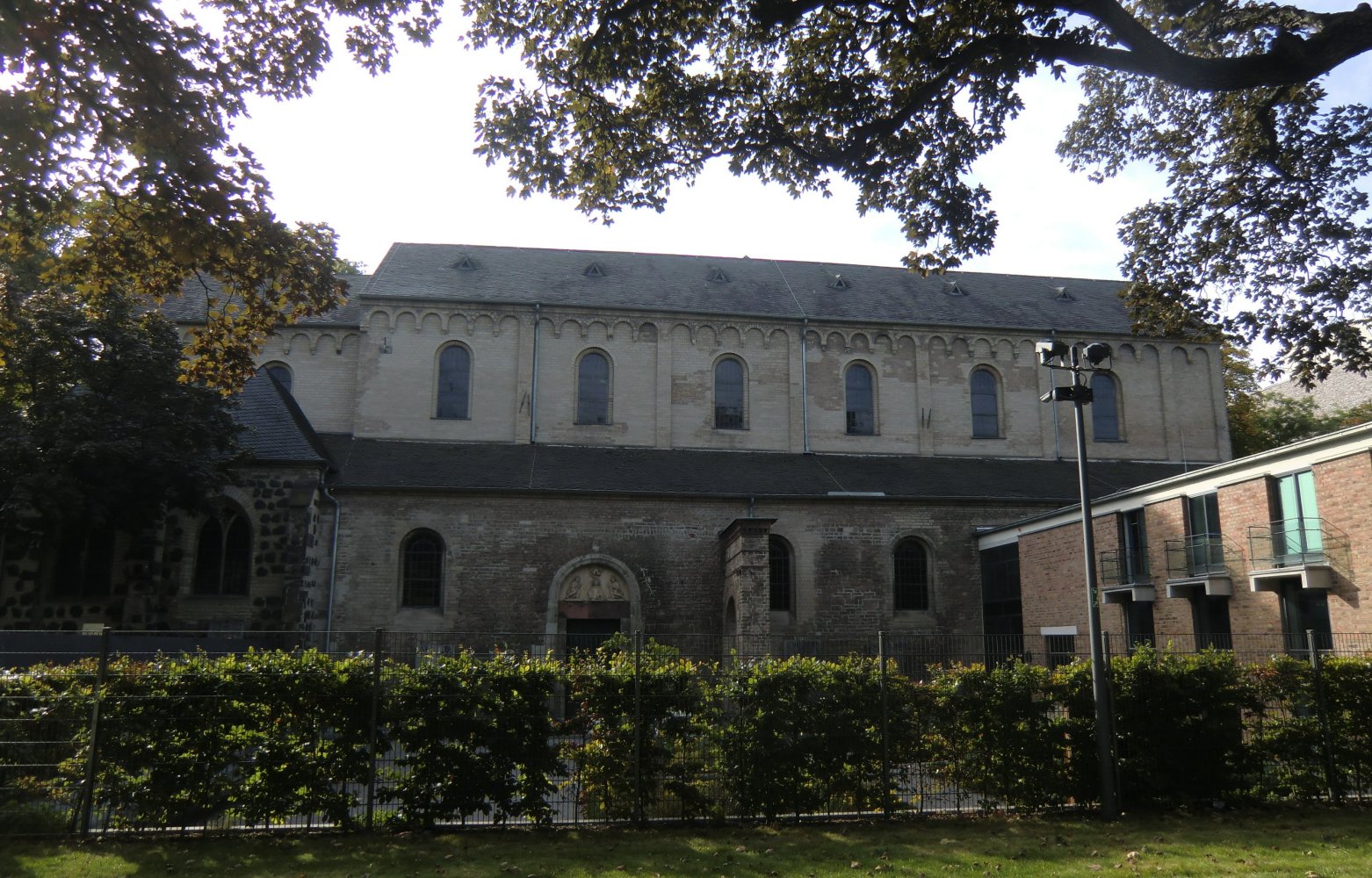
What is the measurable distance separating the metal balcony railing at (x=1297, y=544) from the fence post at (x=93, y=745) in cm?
1819

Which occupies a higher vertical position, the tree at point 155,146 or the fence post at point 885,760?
the tree at point 155,146

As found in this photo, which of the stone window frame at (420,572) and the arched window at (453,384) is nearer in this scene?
the stone window frame at (420,572)

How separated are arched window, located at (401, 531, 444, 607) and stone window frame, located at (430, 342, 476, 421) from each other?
4809 millimetres

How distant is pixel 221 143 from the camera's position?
966 centimetres

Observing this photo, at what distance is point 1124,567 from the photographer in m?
21.8

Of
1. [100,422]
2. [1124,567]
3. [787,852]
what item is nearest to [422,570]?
[100,422]

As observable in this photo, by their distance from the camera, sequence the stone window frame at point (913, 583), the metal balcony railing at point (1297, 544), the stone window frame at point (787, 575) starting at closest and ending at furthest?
the metal balcony railing at point (1297, 544) < the stone window frame at point (787, 575) < the stone window frame at point (913, 583)

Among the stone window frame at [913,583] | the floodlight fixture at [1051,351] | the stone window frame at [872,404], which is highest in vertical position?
the stone window frame at [872,404]

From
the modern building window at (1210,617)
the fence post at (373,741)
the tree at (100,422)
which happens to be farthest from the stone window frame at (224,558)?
the modern building window at (1210,617)

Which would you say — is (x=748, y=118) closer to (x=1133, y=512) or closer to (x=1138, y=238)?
(x=1138, y=238)

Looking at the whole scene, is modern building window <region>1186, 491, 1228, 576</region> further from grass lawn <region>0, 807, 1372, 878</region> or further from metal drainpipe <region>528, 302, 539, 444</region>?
metal drainpipe <region>528, 302, 539, 444</region>

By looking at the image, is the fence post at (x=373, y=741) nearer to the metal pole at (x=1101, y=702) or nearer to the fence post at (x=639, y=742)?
the fence post at (x=639, y=742)

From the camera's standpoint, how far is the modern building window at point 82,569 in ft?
75.0

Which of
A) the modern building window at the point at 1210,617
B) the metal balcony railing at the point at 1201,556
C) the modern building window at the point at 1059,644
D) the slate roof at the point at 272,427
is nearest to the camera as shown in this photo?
the metal balcony railing at the point at 1201,556
